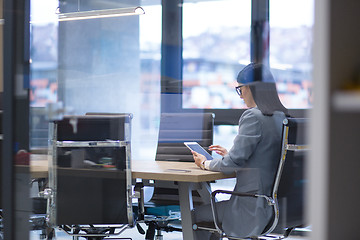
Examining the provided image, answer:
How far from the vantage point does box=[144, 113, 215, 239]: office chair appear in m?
3.59

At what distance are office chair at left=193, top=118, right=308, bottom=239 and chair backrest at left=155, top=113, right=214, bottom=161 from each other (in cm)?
93

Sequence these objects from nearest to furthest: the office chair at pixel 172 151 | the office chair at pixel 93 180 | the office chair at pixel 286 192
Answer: the office chair at pixel 286 192, the office chair at pixel 93 180, the office chair at pixel 172 151

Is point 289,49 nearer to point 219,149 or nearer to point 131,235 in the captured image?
point 219,149

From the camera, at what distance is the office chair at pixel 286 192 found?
247 cm

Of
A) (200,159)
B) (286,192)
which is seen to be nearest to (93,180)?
(200,159)

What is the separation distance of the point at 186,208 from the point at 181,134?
0.96 meters

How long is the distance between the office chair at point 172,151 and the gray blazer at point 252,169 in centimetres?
43

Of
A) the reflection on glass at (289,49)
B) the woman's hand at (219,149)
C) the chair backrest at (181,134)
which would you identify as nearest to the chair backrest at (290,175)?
the reflection on glass at (289,49)

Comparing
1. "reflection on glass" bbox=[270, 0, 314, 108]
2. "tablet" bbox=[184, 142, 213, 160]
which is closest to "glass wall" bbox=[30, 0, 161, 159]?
"tablet" bbox=[184, 142, 213, 160]

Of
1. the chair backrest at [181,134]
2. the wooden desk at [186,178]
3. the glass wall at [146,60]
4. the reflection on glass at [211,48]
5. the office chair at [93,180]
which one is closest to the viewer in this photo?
the glass wall at [146,60]

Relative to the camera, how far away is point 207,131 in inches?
161

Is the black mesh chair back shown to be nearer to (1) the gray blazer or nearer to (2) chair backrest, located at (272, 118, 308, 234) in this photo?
(2) chair backrest, located at (272, 118, 308, 234)

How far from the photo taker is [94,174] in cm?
305

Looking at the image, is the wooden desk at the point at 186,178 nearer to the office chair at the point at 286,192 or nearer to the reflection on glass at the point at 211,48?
Answer: the office chair at the point at 286,192
